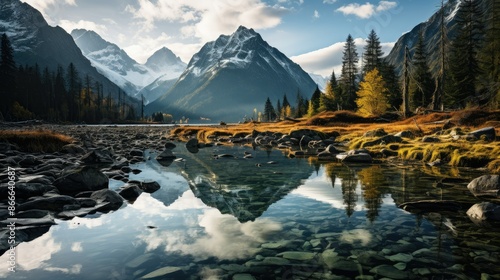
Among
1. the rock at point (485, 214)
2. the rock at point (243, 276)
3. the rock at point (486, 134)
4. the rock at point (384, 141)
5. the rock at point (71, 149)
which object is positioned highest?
the rock at point (486, 134)

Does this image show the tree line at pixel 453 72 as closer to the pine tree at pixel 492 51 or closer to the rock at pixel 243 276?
the pine tree at pixel 492 51

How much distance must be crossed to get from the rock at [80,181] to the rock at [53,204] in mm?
1515

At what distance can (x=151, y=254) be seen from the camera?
597 centimetres

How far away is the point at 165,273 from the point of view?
205 inches

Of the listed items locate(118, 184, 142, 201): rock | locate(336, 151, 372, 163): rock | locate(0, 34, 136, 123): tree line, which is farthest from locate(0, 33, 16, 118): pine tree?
locate(336, 151, 372, 163): rock

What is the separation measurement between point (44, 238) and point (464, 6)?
71.3 m

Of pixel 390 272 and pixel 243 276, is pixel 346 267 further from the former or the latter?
pixel 243 276

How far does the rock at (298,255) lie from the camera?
5754 mm

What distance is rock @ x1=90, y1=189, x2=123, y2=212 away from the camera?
8961mm

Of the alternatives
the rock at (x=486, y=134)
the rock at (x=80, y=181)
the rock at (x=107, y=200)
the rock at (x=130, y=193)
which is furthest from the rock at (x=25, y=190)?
the rock at (x=486, y=134)

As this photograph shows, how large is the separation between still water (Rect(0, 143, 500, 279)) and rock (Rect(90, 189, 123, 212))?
35cm

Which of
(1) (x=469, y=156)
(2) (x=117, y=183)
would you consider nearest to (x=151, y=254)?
(2) (x=117, y=183)

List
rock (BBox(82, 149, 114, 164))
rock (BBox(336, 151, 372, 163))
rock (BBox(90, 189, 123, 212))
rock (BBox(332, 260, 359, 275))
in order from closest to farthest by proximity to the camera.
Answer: rock (BBox(332, 260, 359, 275)) → rock (BBox(90, 189, 123, 212)) → rock (BBox(82, 149, 114, 164)) → rock (BBox(336, 151, 372, 163))

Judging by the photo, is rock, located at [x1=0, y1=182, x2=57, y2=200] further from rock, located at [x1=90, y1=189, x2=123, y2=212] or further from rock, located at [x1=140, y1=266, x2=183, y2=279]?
rock, located at [x1=140, y1=266, x2=183, y2=279]
